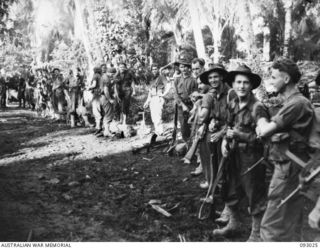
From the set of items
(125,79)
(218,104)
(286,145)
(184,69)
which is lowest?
(286,145)

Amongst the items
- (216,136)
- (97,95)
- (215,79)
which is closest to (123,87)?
(97,95)

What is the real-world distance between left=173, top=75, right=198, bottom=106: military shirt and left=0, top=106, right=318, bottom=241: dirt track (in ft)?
3.68

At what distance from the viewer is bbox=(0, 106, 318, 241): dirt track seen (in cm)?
430

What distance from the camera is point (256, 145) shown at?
379cm

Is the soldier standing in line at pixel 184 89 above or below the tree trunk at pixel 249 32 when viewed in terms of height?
below

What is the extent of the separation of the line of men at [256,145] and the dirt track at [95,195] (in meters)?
0.51

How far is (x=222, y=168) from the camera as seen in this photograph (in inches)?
165

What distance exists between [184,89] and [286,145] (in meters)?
4.65

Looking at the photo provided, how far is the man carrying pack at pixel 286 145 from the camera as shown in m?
2.99

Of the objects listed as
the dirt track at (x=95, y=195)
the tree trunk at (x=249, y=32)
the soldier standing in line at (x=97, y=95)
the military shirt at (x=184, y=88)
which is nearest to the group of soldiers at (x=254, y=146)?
the dirt track at (x=95, y=195)

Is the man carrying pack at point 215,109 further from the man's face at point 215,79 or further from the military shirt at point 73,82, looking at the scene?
the military shirt at point 73,82

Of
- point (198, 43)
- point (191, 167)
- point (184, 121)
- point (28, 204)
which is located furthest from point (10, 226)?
point (198, 43)

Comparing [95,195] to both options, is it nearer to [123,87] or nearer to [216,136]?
[216,136]

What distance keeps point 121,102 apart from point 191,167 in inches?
171
